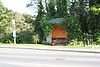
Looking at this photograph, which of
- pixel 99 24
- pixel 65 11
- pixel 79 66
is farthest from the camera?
pixel 65 11

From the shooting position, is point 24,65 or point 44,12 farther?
point 44,12

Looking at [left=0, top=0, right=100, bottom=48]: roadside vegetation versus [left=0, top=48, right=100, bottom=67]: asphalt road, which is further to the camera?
[left=0, top=0, right=100, bottom=48]: roadside vegetation

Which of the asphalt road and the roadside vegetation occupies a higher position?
the roadside vegetation

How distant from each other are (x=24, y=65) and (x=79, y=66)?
267cm

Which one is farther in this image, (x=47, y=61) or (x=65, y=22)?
(x=65, y=22)

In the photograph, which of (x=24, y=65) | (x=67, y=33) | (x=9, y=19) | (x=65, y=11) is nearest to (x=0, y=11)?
(x=9, y=19)

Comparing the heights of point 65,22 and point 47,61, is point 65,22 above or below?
above

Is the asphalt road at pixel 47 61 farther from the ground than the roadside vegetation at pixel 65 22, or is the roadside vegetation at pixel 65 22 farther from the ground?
the roadside vegetation at pixel 65 22

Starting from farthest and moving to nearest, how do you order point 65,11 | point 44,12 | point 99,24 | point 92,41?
point 44,12 < point 65,11 < point 99,24 < point 92,41

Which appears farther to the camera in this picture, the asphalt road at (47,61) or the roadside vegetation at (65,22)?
the roadside vegetation at (65,22)

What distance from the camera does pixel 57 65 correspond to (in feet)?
38.2

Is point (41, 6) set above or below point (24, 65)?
above

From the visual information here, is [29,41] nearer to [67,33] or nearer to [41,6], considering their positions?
[67,33]

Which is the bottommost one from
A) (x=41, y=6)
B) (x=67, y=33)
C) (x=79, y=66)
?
(x=79, y=66)
